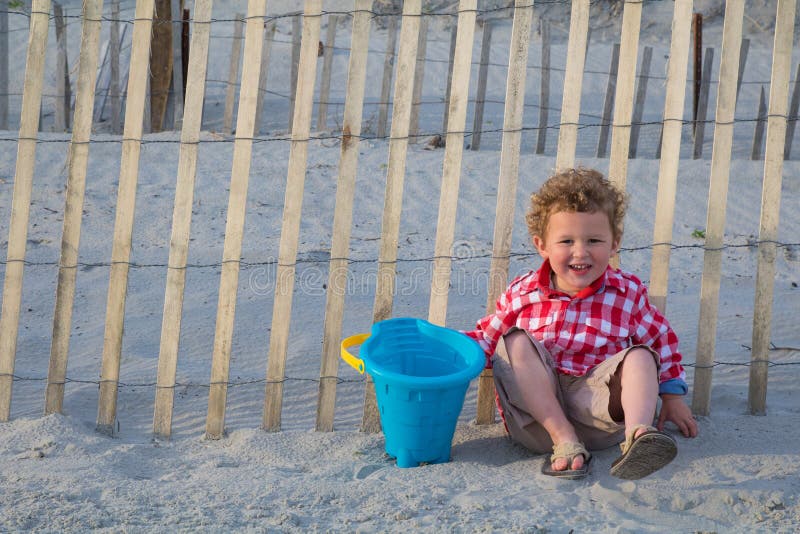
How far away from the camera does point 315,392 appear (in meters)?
4.07

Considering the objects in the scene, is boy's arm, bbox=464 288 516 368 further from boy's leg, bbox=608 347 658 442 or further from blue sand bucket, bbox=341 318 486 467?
boy's leg, bbox=608 347 658 442

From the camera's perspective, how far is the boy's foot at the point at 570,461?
9.16ft

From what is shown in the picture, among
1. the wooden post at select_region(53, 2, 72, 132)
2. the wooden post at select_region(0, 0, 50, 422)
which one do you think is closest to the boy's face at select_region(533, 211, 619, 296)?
the wooden post at select_region(0, 0, 50, 422)

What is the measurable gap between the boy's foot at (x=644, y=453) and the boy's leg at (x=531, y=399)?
8.6 inches

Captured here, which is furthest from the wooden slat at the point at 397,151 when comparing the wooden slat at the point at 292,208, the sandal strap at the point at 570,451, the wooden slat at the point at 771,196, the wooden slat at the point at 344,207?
the wooden slat at the point at 771,196

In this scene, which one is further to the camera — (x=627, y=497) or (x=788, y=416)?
(x=788, y=416)

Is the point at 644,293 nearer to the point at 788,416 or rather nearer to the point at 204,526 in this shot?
the point at 788,416

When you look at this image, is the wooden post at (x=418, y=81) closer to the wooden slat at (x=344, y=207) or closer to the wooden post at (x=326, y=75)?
the wooden post at (x=326, y=75)

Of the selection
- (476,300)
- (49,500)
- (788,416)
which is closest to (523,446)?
(788,416)

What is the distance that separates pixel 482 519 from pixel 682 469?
0.75 metres

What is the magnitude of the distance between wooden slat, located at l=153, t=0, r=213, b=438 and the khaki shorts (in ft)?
4.04

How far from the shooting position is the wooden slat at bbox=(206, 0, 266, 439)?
329cm

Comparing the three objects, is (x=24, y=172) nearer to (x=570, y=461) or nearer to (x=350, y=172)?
(x=350, y=172)

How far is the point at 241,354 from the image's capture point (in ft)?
14.7
